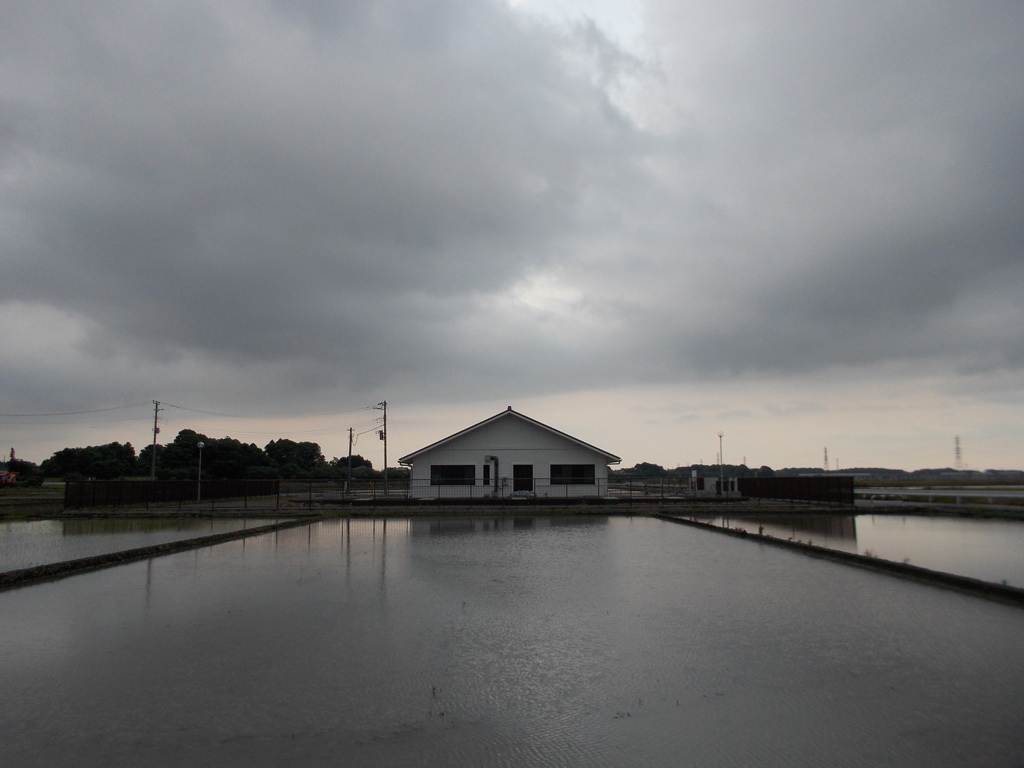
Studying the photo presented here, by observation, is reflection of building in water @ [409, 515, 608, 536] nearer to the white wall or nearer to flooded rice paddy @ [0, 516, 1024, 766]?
the white wall

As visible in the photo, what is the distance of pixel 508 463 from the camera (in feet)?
Result: 101

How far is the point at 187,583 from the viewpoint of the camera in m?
10.0

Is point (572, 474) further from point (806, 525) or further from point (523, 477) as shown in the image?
point (806, 525)

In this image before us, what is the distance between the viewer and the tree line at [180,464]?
57.1 meters

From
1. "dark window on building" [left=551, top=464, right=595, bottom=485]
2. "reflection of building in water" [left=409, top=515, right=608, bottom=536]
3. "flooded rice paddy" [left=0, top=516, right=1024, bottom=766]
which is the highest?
"dark window on building" [left=551, top=464, right=595, bottom=485]

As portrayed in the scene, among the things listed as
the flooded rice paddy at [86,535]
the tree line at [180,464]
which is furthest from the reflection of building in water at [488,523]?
the tree line at [180,464]

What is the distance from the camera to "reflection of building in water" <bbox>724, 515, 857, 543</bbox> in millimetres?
16453

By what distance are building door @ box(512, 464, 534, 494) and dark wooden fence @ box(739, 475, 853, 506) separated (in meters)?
11.9

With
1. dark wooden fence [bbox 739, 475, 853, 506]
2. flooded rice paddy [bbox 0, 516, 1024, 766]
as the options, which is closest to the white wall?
dark wooden fence [bbox 739, 475, 853, 506]

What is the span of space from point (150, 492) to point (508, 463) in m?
15.6

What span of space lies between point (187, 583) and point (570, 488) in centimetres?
2216

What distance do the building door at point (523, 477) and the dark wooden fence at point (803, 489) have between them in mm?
11929

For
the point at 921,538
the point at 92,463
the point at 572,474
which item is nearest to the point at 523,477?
the point at 572,474

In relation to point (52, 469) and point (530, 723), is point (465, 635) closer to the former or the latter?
point (530, 723)
